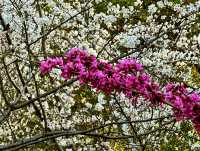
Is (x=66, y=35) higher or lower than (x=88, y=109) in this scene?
higher

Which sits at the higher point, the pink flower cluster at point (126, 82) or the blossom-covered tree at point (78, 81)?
→ the blossom-covered tree at point (78, 81)

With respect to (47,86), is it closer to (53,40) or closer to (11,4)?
(53,40)

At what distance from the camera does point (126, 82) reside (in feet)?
10.6

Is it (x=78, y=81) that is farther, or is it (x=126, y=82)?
(x=78, y=81)

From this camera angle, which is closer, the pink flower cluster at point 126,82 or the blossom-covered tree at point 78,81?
the pink flower cluster at point 126,82

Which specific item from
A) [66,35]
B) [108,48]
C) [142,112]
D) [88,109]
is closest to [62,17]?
[66,35]

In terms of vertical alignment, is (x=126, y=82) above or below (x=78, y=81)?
below

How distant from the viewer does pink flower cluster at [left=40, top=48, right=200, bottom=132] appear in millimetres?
2998

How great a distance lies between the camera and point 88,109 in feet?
25.0

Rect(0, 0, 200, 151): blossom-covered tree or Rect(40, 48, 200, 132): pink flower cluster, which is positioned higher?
Rect(0, 0, 200, 151): blossom-covered tree

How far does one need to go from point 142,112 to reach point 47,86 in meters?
1.69

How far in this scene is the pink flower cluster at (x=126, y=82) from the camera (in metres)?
3.00

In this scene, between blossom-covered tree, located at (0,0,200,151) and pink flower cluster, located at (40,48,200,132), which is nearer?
pink flower cluster, located at (40,48,200,132)

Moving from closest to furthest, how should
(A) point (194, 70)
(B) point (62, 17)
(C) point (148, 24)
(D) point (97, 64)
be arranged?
(D) point (97, 64)
(B) point (62, 17)
(C) point (148, 24)
(A) point (194, 70)
